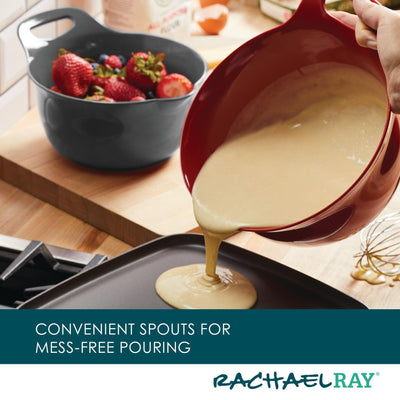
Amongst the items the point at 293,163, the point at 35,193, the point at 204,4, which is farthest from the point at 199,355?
the point at 204,4

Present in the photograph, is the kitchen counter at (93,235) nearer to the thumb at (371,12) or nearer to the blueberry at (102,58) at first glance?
the blueberry at (102,58)

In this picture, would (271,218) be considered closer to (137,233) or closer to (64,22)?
(137,233)

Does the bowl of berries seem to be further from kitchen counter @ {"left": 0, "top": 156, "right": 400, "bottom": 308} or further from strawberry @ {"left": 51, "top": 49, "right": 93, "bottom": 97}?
kitchen counter @ {"left": 0, "top": 156, "right": 400, "bottom": 308}

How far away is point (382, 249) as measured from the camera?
3.34 ft

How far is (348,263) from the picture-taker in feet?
3.57

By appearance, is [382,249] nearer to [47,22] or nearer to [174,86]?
[174,86]

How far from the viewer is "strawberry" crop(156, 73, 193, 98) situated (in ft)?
3.92

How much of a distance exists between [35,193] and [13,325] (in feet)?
1.35

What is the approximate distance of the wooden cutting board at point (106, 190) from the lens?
1.13 meters

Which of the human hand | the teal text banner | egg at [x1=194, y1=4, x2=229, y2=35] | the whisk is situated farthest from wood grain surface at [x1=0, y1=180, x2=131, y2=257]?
egg at [x1=194, y1=4, x2=229, y2=35]

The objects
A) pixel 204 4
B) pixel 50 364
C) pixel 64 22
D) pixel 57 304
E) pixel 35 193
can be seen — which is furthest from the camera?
pixel 204 4

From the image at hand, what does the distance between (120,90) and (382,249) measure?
1.55 feet

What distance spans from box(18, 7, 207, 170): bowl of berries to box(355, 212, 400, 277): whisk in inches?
13.5

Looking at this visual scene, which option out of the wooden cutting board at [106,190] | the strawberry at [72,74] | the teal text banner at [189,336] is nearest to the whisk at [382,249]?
the teal text banner at [189,336]
